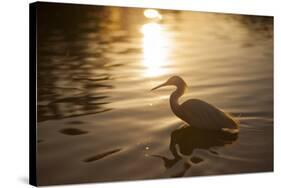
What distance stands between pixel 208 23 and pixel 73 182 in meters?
1.79

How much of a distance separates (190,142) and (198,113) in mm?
259

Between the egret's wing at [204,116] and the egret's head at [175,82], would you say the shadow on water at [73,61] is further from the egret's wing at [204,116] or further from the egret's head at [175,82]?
the egret's wing at [204,116]

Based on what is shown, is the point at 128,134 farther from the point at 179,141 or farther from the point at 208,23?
the point at 208,23

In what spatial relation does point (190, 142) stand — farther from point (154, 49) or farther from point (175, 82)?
point (154, 49)

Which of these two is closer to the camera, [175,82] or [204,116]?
[175,82]

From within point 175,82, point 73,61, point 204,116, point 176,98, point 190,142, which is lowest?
point 190,142

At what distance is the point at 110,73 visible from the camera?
568 centimetres

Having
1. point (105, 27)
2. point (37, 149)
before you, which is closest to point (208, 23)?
point (105, 27)

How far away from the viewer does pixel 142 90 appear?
5801 millimetres

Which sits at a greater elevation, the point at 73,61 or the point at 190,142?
the point at 73,61

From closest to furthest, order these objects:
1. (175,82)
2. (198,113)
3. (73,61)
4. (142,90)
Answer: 1. (73,61)
2. (142,90)
3. (175,82)
4. (198,113)

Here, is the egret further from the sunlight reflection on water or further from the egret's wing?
the sunlight reflection on water

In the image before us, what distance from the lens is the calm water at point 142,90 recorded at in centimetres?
548

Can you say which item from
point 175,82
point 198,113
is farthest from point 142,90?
point 198,113
